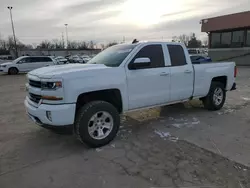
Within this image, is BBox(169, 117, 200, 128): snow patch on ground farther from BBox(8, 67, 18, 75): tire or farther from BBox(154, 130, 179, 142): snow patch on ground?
BBox(8, 67, 18, 75): tire

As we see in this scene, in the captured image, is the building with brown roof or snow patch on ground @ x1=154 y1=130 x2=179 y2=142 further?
the building with brown roof

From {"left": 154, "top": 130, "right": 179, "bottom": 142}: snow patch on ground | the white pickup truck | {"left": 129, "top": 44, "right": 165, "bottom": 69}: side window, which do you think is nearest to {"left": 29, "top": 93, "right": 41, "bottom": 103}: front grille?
the white pickup truck

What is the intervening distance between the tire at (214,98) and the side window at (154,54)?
2.10 metres

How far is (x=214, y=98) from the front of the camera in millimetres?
6664

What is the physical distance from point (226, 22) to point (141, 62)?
27216mm

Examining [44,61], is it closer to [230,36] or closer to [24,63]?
[24,63]

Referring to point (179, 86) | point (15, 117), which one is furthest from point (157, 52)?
point (15, 117)

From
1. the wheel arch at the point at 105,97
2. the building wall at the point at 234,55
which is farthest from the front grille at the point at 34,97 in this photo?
the building wall at the point at 234,55

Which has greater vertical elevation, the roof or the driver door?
the roof

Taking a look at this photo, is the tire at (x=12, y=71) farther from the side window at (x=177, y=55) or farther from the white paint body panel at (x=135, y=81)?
the side window at (x=177, y=55)

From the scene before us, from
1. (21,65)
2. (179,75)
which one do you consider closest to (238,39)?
(21,65)

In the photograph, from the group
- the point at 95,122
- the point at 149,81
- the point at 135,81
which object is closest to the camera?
the point at 95,122

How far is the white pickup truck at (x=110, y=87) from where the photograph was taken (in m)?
3.86

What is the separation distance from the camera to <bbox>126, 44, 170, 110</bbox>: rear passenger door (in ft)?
15.4
